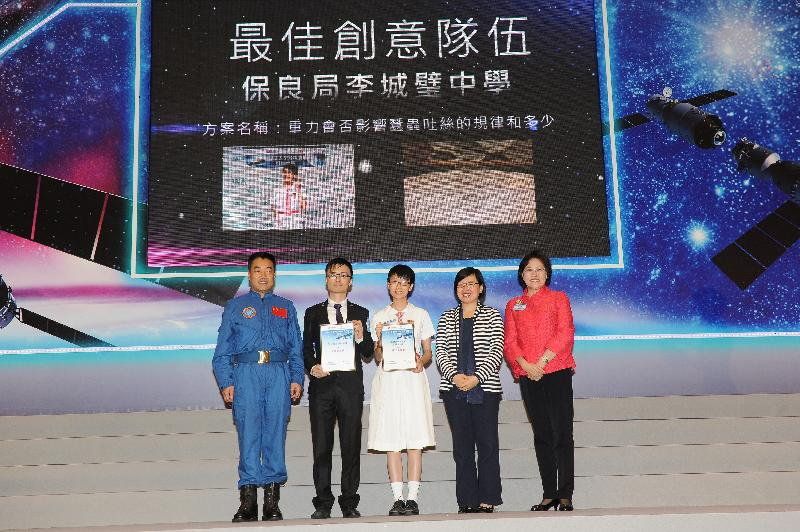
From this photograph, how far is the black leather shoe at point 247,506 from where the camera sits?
3.98 m

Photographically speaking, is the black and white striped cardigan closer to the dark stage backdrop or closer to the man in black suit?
the man in black suit

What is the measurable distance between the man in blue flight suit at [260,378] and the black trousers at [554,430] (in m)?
1.14

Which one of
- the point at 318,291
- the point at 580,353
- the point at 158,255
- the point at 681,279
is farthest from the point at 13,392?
the point at 681,279

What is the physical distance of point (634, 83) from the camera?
599 centimetres

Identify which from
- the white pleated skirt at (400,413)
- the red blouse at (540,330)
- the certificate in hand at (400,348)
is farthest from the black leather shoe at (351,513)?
the red blouse at (540,330)

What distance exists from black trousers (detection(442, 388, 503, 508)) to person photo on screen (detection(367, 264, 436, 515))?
0.48ft

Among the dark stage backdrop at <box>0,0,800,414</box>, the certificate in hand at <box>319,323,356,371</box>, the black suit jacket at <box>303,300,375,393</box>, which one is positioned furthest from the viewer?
the dark stage backdrop at <box>0,0,800,414</box>

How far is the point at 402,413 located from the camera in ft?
13.7

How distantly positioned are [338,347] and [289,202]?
1708mm

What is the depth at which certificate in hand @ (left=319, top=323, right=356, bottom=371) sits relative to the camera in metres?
4.22

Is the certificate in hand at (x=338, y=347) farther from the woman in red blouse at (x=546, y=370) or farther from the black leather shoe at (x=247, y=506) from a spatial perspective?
the woman in red blouse at (x=546, y=370)

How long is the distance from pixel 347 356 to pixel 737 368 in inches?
109

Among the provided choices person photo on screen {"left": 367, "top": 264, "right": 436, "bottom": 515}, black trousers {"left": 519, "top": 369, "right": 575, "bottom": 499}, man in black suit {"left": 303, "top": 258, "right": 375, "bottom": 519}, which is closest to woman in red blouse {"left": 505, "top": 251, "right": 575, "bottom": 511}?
black trousers {"left": 519, "top": 369, "right": 575, "bottom": 499}

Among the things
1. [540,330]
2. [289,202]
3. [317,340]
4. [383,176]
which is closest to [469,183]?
[383,176]
